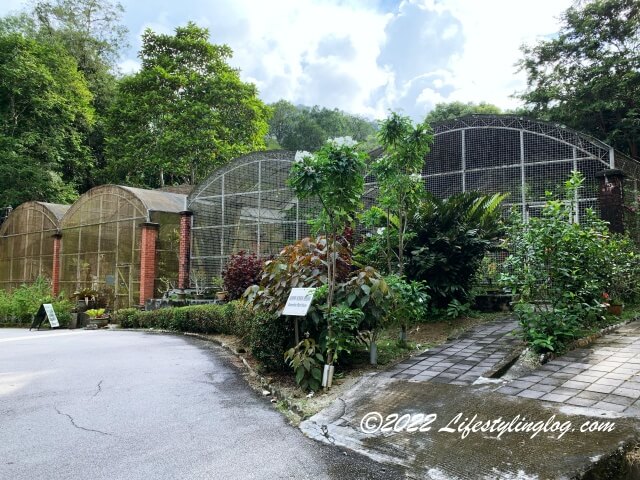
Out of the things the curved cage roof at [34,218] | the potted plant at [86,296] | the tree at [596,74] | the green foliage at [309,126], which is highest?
the green foliage at [309,126]

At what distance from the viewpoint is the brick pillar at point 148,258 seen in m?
15.6

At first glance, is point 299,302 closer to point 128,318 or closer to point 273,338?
point 273,338

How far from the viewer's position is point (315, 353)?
547cm

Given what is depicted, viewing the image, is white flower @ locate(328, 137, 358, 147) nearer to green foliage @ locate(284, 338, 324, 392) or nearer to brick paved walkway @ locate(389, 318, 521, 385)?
green foliage @ locate(284, 338, 324, 392)

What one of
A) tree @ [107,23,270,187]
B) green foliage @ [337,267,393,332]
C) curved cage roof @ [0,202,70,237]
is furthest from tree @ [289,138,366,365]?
tree @ [107,23,270,187]

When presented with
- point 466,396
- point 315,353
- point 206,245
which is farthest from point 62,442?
point 206,245

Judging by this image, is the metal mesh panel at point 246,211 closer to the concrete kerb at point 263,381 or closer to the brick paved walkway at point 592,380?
the concrete kerb at point 263,381

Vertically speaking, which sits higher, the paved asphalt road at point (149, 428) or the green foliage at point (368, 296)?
the green foliage at point (368, 296)

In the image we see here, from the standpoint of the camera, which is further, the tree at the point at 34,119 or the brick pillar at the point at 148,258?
the tree at the point at 34,119

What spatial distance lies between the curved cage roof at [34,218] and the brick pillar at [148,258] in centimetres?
620

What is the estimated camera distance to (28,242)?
21000 millimetres

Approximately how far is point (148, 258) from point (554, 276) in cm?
1314

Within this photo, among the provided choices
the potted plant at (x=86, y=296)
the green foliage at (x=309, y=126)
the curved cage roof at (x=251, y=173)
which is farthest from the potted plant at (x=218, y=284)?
the green foliage at (x=309, y=126)

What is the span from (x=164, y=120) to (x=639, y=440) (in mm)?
24598
